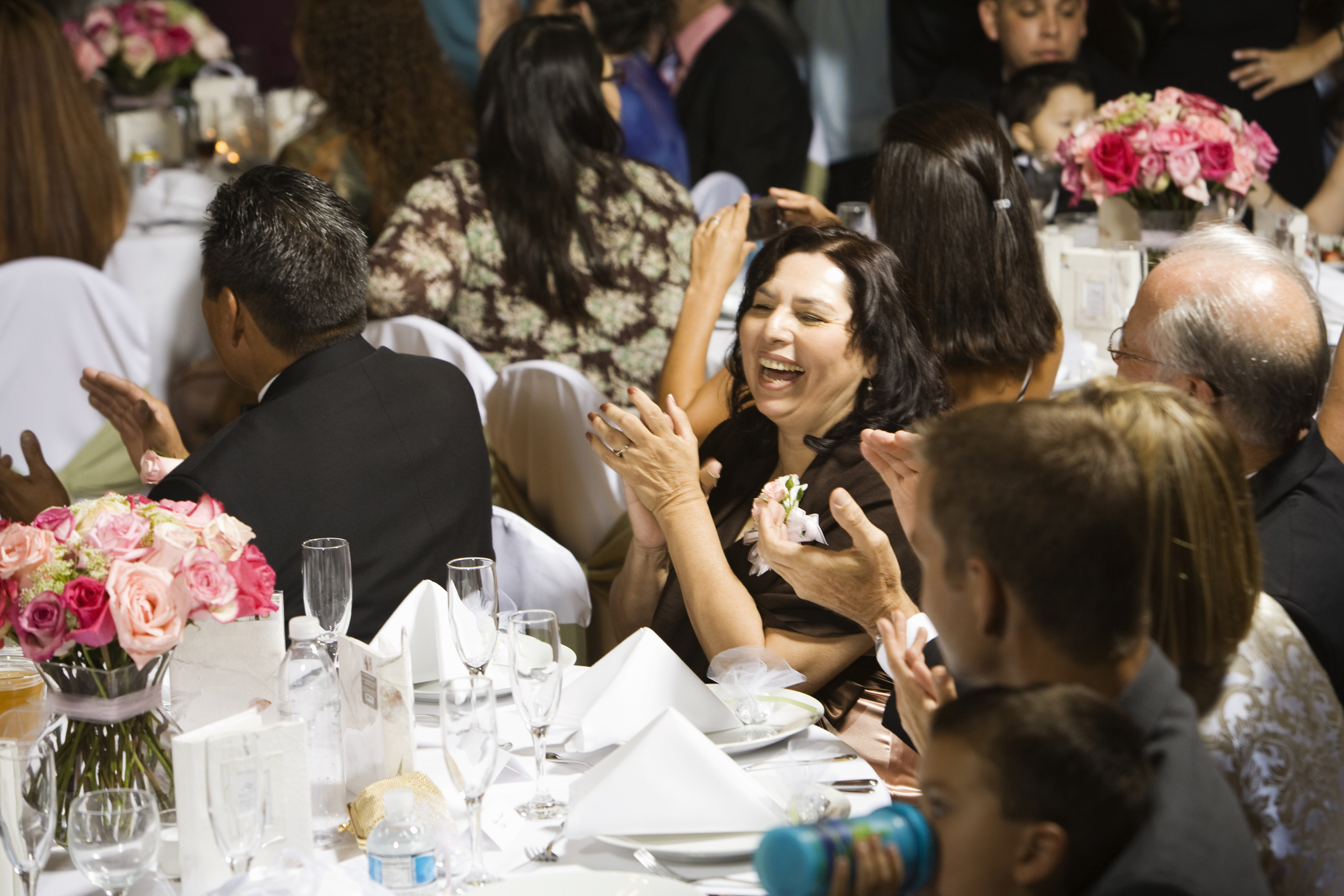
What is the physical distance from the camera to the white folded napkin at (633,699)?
159cm

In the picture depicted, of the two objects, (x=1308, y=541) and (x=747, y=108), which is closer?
(x=1308, y=541)

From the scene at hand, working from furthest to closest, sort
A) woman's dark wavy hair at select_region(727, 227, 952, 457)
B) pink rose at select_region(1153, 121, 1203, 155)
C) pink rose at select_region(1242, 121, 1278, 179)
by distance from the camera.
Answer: pink rose at select_region(1242, 121, 1278, 179)
pink rose at select_region(1153, 121, 1203, 155)
woman's dark wavy hair at select_region(727, 227, 952, 457)

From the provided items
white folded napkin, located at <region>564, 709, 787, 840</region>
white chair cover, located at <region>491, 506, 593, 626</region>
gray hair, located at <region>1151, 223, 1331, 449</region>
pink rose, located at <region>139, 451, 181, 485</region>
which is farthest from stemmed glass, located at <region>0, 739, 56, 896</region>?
gray hair, located at <region>1151, 223, 1331, 449</region>

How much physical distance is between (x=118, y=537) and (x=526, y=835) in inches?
21.0

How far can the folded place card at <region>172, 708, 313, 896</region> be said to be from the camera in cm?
126

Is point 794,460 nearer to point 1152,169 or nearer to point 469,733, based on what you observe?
point 469,733

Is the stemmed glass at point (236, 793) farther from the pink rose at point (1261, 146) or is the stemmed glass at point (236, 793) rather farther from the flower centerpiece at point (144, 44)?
the flower centerpiece at point (144, 44)

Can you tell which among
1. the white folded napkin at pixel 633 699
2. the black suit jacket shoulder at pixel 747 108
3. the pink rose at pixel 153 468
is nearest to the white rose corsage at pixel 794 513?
the white folded napkin at pixel 633 699

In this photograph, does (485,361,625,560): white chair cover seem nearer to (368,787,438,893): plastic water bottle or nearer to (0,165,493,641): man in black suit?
(0,165,493,641): man in black suit

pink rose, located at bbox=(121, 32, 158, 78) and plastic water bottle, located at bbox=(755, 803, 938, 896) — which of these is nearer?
plastic water bottle, located at bbox=(755, 803, 938, 896)

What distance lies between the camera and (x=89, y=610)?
1330mm

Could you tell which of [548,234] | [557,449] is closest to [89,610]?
[557,449]

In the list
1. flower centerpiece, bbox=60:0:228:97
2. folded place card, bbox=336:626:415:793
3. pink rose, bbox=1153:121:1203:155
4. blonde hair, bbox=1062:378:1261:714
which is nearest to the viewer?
blonde hair, bbox=1062:378:1261:714

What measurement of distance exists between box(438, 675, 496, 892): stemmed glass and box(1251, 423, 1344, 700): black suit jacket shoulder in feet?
2.87
